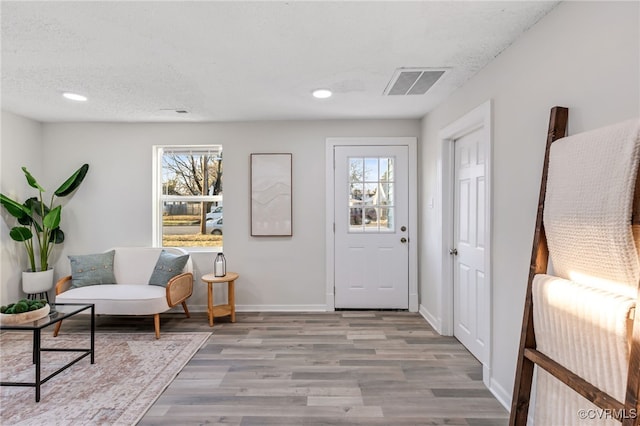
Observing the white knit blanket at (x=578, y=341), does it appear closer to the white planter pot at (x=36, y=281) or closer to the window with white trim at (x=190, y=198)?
the window with white trim at (x=190, y=198)

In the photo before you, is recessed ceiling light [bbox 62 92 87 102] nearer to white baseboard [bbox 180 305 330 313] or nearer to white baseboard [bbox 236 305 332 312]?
white baseboard [bbox 180 305 330 313]

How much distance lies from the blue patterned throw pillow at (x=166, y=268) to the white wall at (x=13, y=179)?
→ 1.56 meters

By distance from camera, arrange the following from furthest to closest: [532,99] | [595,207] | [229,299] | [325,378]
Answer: [229,299], [325,378], [532,99], [595,207]

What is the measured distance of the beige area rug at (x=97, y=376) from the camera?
214cm

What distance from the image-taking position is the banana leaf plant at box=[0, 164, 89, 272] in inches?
148

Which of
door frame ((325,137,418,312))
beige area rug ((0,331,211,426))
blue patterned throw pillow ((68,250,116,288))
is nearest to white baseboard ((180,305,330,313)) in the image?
door frame ((325,137,418,312))

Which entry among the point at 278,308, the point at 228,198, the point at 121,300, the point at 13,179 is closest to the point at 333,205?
the point at 228,198

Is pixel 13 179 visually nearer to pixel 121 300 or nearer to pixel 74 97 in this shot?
pixel 74 97

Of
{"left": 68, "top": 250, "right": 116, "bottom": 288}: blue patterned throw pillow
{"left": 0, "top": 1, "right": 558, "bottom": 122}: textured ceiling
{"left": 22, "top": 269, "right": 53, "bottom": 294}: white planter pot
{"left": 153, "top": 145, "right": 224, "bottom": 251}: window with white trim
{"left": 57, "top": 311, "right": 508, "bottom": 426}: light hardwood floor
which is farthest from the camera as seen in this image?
{"left": 153, "top": 145, "right": 224, "bottom": 251}: window with white trim

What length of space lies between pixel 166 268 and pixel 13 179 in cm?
205

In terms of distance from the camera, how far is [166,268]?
12.4 feet

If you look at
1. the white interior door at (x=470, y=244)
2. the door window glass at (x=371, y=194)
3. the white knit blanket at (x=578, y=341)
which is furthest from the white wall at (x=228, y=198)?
the white knit blanket at (x=578, y=341)

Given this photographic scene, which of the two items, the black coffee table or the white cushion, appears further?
the white cushion

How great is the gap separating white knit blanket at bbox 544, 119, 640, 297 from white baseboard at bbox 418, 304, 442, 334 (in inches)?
80.9
